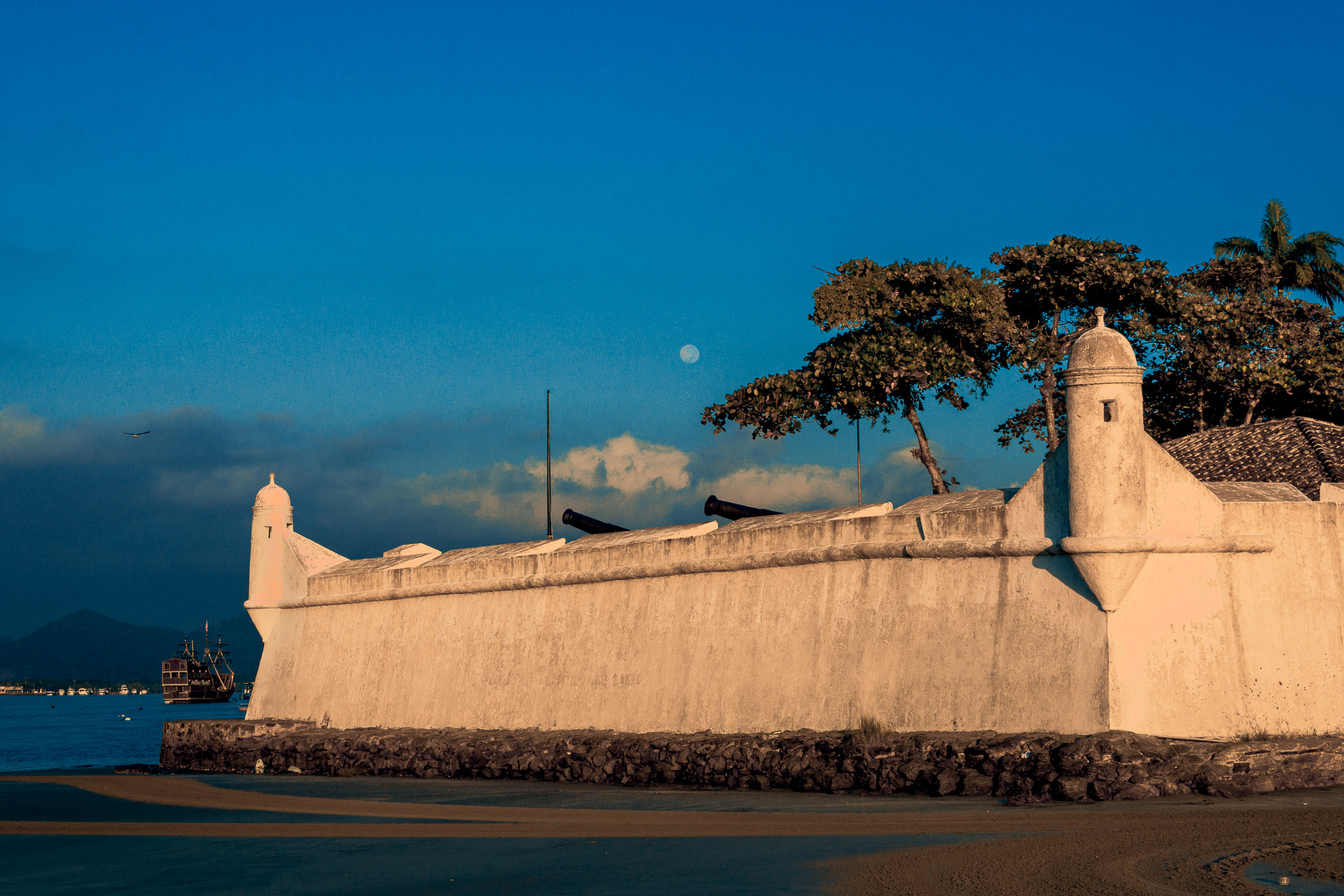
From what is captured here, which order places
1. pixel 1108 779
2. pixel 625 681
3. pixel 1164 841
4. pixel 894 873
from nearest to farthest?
pixel 894 873, pixel 1164 841, pixel 1108 779, pixel 625 681

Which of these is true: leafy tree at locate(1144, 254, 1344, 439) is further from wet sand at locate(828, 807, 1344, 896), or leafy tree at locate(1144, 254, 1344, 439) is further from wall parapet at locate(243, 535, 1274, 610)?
wet sand at locate(828, 807, 1344, 896)

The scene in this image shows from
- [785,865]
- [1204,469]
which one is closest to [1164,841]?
[785,865]

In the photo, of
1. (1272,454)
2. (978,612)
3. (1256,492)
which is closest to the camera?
(978,612)

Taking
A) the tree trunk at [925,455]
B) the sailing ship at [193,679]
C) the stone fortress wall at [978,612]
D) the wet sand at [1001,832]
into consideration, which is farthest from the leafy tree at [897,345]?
the sailing ship at [193,679]

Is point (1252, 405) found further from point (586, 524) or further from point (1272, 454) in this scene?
point (586, 524)

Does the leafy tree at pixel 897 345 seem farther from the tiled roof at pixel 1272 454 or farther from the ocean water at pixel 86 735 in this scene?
the ocean water at pixel 86 735

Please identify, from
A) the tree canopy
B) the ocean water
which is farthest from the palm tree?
the ocean water

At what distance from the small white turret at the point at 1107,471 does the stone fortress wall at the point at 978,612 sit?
25mm

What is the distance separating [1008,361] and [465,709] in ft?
52.4

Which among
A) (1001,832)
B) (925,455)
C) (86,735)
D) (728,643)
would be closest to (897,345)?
(925,455)

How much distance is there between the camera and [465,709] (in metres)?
23.4

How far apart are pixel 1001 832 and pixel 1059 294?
20.4 m

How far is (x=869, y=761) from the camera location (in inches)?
624

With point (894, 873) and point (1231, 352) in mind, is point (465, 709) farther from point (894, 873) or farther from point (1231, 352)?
point (1231, 352)
